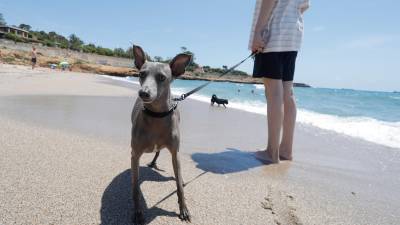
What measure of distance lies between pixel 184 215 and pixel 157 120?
2.48 ft

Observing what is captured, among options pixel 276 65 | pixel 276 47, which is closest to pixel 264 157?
pixel 276 65

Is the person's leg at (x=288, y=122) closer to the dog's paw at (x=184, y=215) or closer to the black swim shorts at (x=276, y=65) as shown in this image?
the black swim shorts at (x=276, y=65)

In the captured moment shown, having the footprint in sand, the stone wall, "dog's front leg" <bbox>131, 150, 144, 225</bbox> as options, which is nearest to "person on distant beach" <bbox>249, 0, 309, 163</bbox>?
the footprint in sand

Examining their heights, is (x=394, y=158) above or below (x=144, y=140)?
below

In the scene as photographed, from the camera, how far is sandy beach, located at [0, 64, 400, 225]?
2.56 meters

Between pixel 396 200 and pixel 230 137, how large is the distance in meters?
3.12

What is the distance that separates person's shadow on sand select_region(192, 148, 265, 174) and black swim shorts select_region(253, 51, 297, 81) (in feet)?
3.73

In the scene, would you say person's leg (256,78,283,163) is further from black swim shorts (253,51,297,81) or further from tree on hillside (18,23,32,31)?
tree on hillside (18,23,32,31)

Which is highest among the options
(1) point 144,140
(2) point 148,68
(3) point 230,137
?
(2) point 148,68

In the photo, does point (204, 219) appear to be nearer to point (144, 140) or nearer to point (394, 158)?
point (144, 140)

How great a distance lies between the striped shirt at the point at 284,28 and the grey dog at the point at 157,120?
6.39ft

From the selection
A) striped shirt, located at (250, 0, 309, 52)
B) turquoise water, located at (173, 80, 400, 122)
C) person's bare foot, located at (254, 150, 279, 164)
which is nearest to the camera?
striped shirt, located at (250, 0, 309, 52)

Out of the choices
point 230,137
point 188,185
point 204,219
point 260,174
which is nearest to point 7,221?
point 204,219

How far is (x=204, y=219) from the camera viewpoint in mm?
2578
